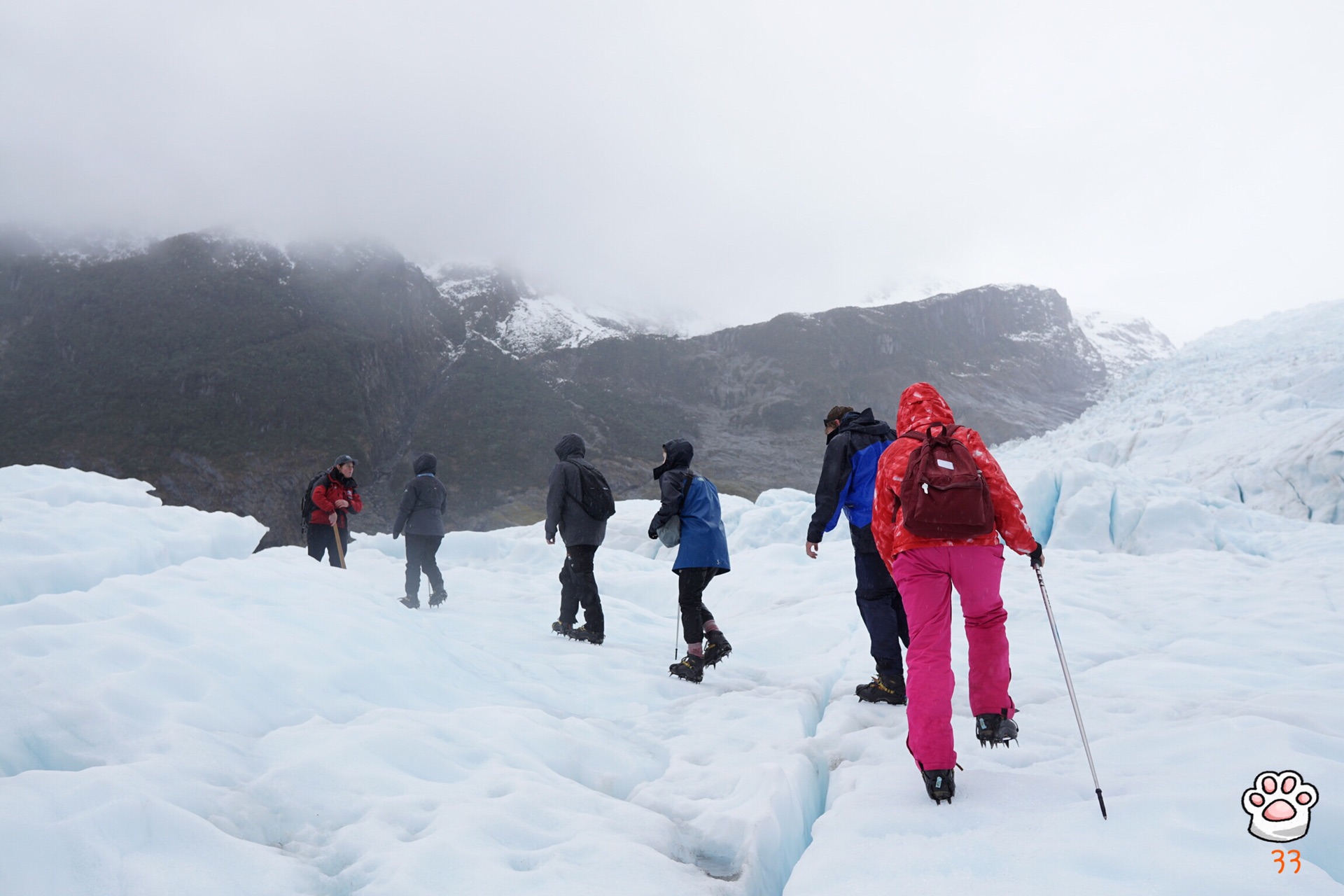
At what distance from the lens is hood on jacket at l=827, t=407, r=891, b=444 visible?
172 inches

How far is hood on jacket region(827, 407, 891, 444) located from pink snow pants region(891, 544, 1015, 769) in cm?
147

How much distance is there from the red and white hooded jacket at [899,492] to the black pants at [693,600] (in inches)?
91.1

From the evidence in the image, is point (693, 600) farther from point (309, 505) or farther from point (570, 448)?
point (309, 505)

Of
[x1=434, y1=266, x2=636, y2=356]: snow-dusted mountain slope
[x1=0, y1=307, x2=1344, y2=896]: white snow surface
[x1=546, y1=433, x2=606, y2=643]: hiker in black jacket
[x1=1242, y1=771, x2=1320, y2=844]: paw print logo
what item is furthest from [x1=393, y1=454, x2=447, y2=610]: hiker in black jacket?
[x1=434, y1=266, x2=636, y2=356]: snow-dusted mountain slope

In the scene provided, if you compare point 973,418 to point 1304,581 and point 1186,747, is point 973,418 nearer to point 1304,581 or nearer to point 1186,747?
point 1304,581

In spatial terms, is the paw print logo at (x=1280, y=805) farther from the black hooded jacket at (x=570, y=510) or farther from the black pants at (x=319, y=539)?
the black pants at (x=319, y=539)

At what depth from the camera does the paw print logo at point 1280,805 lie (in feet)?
7.06

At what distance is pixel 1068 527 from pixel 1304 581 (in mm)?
6180

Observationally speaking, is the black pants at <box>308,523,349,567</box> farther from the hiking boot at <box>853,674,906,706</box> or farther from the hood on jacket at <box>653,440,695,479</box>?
the hiking boot at <box>853,674,906,706</box>

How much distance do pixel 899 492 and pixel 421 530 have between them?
21.3ft

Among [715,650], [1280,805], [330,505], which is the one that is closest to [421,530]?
[330,505]

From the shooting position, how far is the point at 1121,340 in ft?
484

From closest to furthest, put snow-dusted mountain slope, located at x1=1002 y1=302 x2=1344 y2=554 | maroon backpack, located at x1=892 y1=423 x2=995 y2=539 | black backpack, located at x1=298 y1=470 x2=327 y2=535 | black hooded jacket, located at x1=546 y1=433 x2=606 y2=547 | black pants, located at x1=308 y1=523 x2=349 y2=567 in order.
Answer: maroon backpack, located at x1=892 y1=423 x2=995 y2=539, black hooded jacket, located at x1=546 y1=433 x2=606 y2=547, black backpack, located at x1=298 y1=470 x2=327 y2=535, black pants, located at x1=308 y1=523 x2=349 y2=567, snow-dusted mountain slope, located at x1=1002 y1=302 x2=1344 y2=554

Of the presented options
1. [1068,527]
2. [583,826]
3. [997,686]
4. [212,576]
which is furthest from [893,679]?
[1068,527]
